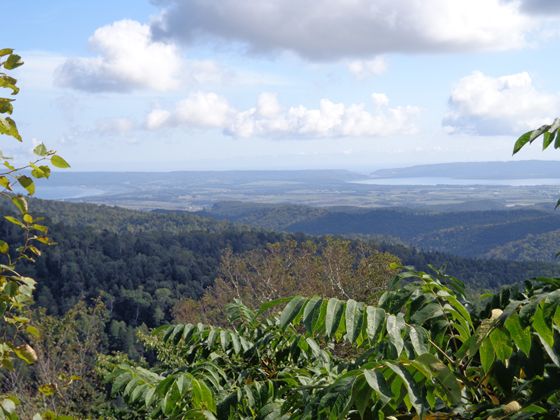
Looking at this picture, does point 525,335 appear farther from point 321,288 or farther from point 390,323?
point 321,288

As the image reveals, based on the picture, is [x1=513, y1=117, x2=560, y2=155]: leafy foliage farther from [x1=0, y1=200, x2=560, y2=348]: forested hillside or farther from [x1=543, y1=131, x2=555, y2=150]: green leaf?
[x1=0, y1=200, x2=560, y2=348]: forested hillside

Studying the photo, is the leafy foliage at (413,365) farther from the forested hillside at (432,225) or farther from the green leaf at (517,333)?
the forested hillside at (432,225)

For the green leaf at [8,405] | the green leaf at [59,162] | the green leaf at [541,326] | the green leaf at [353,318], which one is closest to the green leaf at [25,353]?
the green leaf at [8,405]

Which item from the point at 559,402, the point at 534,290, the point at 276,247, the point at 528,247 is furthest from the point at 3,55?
the point at 528,247

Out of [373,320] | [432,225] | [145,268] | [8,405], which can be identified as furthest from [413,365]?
[432,225]

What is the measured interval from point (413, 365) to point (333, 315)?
699mm

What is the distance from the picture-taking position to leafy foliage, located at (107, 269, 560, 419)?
198 centimetres

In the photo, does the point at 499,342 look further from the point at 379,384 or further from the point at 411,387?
the point at 379,384

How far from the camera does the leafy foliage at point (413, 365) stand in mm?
1984

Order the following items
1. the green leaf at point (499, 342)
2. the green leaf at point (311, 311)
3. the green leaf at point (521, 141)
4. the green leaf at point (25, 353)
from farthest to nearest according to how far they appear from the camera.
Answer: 1. the green leaf at point (521, 141)
2. the green leaf at point (311, 311)
3. the green leaf at point (25, 353)
4. the green leaf at point (499, 342)

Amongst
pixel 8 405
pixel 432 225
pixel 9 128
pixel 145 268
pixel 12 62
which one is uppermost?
pixel 12 62

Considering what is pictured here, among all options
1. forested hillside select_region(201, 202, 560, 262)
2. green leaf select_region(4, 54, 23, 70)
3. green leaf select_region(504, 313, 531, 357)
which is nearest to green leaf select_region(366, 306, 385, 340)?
green leaf select_region(504, 313, 531, 357)

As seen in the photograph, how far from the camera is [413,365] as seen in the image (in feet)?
6.40

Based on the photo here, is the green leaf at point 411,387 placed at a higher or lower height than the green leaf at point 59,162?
lower
